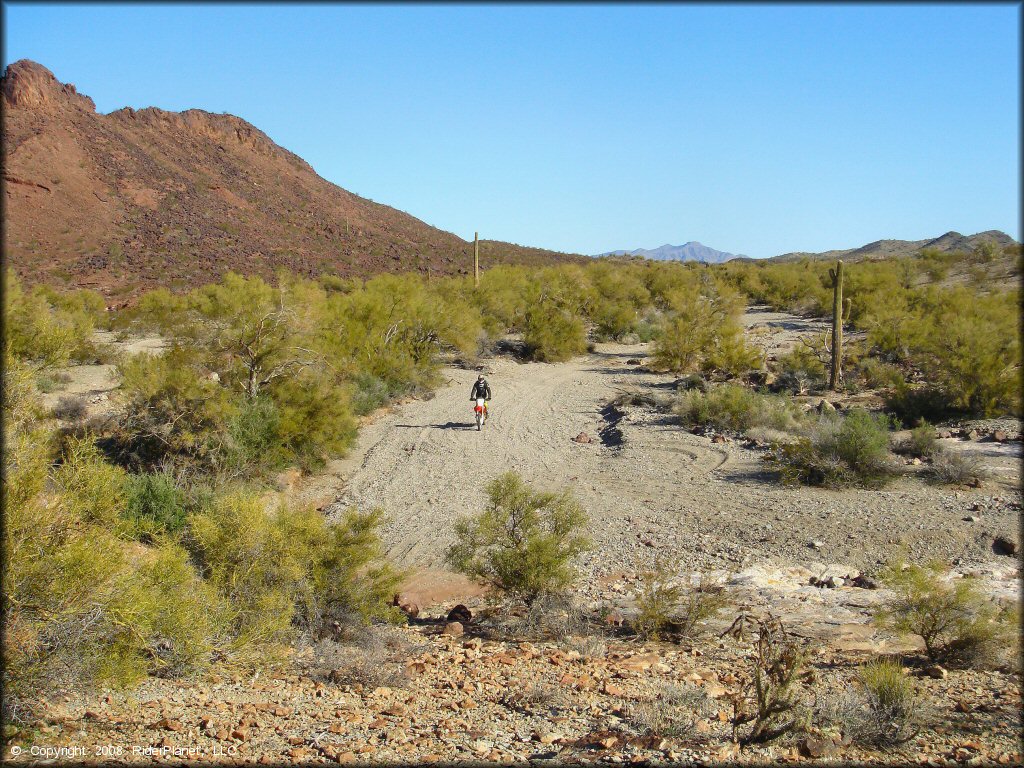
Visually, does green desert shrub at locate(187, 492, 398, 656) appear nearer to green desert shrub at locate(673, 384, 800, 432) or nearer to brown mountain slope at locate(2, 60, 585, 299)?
green desert shrub at locate(673, 384, 800, 432)

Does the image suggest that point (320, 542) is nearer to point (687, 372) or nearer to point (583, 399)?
point (583, 399)

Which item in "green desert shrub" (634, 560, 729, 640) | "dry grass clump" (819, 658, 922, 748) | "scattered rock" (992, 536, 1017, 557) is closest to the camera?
"dry grass clump" (819, 658, 922, 748)

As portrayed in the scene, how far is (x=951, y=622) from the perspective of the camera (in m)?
6.78

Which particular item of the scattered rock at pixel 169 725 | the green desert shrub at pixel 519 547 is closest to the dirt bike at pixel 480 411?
the green desert shrub at pixel 519 547

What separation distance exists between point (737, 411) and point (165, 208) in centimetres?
5704

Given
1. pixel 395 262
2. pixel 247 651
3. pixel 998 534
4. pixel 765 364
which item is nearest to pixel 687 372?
pixel 765 364

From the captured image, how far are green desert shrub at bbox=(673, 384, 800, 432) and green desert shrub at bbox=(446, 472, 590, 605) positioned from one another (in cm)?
902

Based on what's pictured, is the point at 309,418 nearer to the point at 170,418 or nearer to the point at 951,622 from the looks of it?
the point at 170,418

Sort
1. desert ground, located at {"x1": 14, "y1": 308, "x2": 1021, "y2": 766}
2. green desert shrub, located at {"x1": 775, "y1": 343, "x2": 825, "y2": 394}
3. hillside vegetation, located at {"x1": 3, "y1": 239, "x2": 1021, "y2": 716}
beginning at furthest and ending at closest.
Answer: green desert shrub, located at {"x1": 775, "y1": 343, "x2": 825, "y2": 394}, desert ground, located at {"x1": 14, "y1": 308, "x2": 1021, "y2": 766}, hillside vegetation, located at {"x1": 3, "y1": 239, "x2": 1021, "y2": 716}

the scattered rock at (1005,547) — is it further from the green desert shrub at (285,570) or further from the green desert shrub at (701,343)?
the green desert shrub at (701,343)

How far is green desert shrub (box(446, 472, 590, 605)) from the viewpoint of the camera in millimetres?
8273

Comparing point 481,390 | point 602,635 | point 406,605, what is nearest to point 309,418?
point 481,390

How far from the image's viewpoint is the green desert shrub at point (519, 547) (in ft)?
27.1

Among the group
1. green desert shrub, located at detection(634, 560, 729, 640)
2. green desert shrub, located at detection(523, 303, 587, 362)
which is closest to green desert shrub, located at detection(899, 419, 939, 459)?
green desert shrub, located at detection(634, 560, 729, 640)
